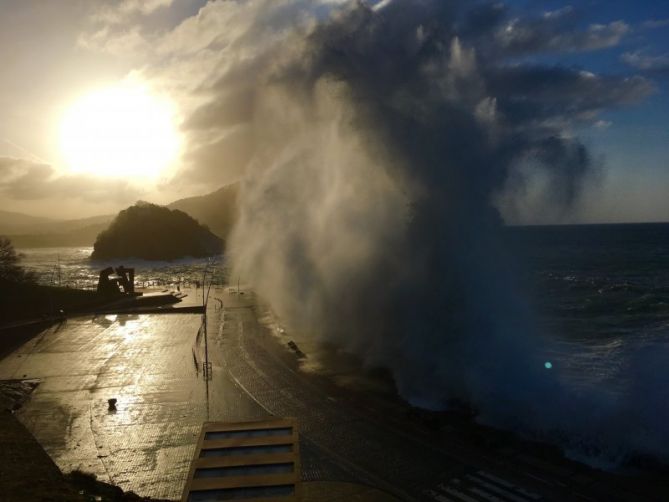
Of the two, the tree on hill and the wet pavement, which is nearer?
the wet pavement

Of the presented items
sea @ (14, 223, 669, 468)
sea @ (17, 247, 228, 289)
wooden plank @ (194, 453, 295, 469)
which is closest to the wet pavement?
wooden plank @ (194, 453, 295, 469)

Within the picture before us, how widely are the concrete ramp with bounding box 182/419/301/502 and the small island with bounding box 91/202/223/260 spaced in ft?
429

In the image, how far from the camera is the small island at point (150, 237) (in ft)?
443

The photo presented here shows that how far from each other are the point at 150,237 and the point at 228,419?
13138cm

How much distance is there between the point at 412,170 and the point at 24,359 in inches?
808

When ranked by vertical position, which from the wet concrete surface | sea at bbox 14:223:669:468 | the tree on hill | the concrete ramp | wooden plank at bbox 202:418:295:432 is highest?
the tree on hill

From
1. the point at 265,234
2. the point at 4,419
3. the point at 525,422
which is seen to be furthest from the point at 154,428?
the point at 265,234

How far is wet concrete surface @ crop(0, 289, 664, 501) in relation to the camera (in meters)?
12.4

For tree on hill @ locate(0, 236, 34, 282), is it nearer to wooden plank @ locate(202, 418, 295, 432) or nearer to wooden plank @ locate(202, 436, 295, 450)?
wooden plank @ locate(202, 418, 295, 432)

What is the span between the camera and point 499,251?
23781 millimetres

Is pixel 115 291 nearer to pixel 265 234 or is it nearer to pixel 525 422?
pixel 265 234

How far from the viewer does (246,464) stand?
299 inches

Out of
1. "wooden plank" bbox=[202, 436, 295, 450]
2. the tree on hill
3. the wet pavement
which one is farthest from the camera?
the tree on hill

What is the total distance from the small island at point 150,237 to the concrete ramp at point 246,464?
13088 cm
